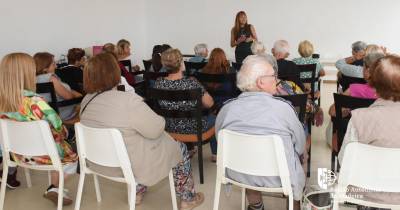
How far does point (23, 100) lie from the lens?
2.43 m

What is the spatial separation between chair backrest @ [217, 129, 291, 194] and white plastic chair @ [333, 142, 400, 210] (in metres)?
0.27

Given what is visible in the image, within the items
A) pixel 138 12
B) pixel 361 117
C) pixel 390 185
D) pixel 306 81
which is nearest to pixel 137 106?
pixel 361 117

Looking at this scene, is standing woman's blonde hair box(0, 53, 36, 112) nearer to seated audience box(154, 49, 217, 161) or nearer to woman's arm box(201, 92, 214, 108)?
seated audience box(154, 49, 217, 161)

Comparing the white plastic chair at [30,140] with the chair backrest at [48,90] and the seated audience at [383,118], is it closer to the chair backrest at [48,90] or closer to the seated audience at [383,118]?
the chair backrest at [48,90]

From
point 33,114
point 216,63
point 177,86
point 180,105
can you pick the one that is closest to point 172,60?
point 177,86

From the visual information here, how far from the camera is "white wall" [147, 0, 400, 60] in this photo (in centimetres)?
707

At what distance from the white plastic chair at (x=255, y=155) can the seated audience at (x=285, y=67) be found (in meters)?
1.53

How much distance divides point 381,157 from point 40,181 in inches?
108

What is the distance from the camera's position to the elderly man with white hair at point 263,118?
77.9 inches

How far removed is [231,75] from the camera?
141 inches

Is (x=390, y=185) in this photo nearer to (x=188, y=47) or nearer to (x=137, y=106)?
A: (x=137, y=106)

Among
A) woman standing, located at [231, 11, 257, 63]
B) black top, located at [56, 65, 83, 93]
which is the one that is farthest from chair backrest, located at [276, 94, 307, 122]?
woman standing, located at [231, 11, 257, 63]

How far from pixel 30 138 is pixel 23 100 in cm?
29

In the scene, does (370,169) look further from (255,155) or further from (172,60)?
(172,60)
